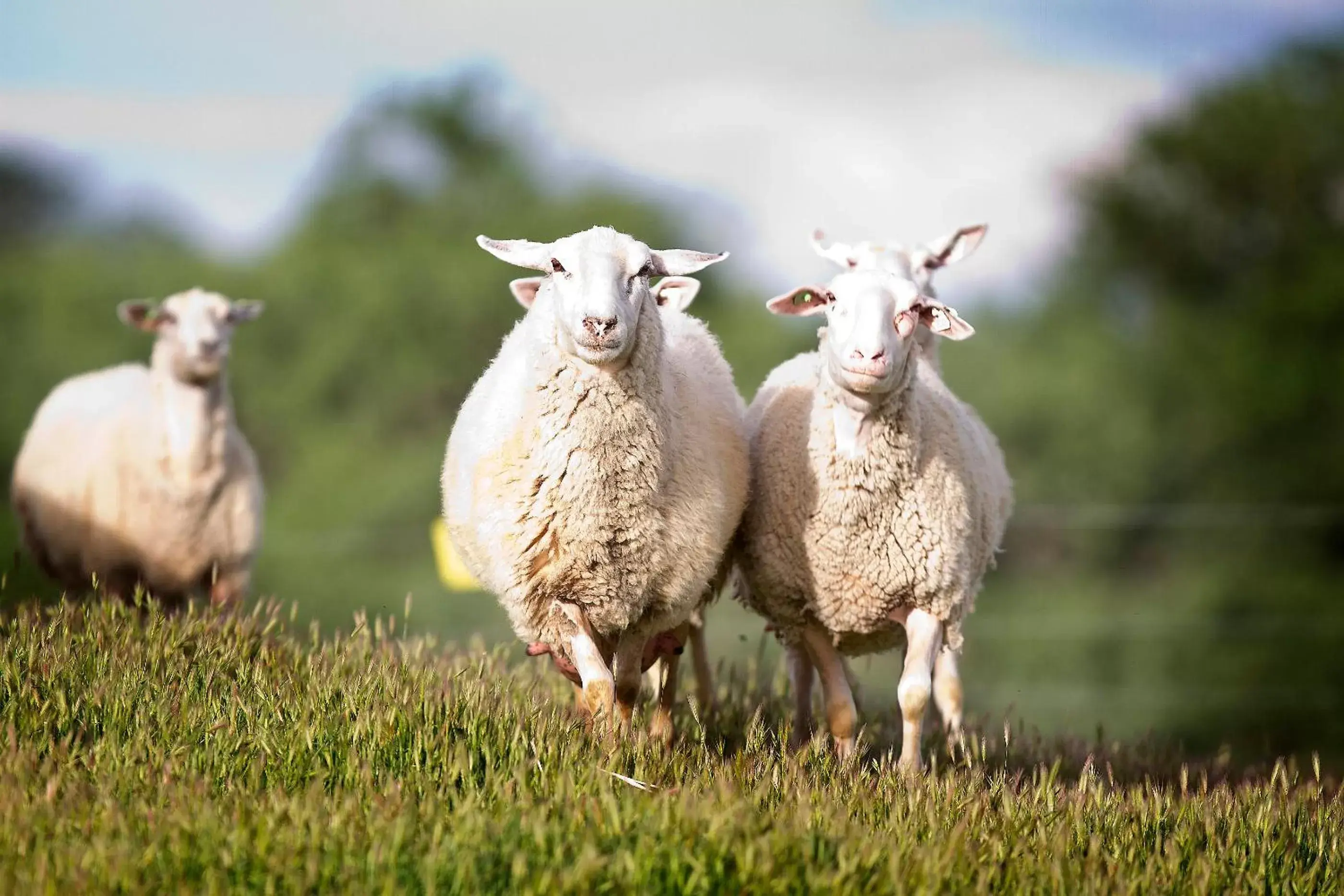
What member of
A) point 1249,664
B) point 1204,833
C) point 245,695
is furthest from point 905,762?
point 1249,664

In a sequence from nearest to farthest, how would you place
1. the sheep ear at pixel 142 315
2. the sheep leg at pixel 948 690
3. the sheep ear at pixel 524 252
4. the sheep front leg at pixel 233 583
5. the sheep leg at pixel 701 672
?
the sheep ear at pixel 524 252
the sheep leg at pixel 701 672
the sheep leg at pixel 948 690
the sheep front leg at pixel 233 583
the sheep ear at pixel 142 315

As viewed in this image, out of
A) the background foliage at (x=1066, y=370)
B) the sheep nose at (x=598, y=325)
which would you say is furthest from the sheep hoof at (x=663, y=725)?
the background foliage at (x=1066, y=370)

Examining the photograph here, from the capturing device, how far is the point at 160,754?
4.66m

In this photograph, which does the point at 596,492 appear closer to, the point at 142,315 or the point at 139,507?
the point at 139,507

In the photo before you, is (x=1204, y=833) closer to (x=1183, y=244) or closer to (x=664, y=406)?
(x=664, y=406)

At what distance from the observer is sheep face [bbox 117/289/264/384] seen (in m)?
8.88

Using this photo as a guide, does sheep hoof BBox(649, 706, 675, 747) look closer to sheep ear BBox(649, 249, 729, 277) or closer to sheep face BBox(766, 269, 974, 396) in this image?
sheep face BBox(766, 269, 974, 396)

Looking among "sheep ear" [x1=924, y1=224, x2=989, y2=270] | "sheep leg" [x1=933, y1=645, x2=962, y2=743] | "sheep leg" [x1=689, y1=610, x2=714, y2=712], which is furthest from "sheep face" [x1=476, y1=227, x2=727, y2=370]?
"sheep ear" [x1=924, y1=224, x2=989, y2=270]

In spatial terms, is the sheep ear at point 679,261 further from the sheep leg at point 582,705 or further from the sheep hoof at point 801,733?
the sheep hoof at point 801,733

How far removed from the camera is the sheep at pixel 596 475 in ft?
18.6

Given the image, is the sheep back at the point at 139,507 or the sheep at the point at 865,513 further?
the sheep back at the point at 139,507

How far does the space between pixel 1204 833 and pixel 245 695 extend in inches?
130

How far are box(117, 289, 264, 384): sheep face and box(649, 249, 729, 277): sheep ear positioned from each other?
3783mm

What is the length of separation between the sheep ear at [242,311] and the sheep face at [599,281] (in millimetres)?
3903
